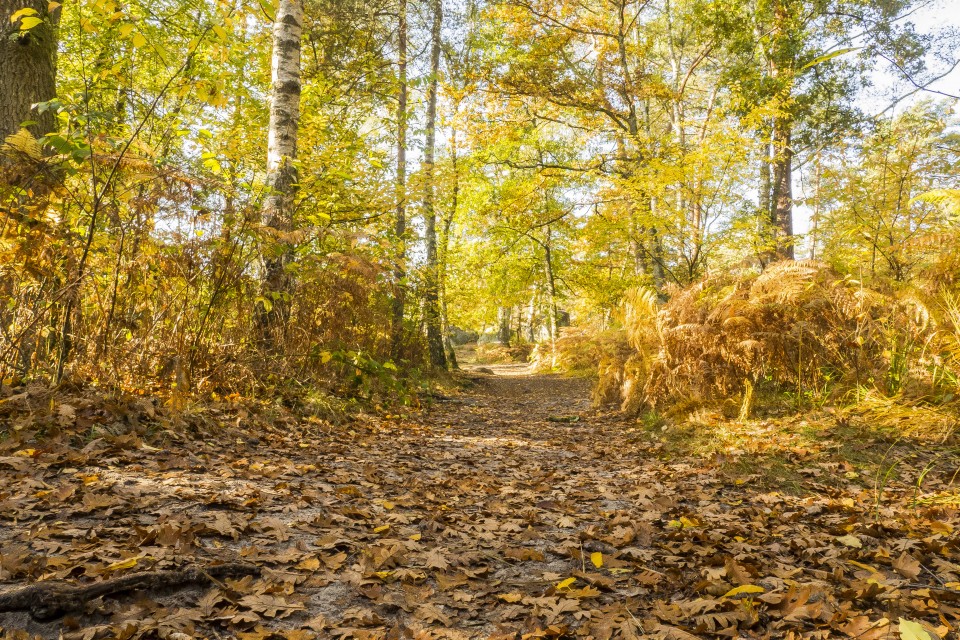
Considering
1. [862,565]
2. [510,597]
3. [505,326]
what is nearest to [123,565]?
[510,597]

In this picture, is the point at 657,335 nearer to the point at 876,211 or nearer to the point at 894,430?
the point at 894,430

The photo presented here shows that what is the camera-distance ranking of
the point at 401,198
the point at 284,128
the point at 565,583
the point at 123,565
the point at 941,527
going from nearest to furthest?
the point at 123,565 → the point at 565,583 → the point at 941,527 → the point at 284,128 → the point at 401,198

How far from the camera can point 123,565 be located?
6.73 feet

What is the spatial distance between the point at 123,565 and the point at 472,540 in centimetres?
169

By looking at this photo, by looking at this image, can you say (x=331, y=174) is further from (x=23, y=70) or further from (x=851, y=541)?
(x=851, y=541)

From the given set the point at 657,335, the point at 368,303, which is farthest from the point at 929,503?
the point at 368,303

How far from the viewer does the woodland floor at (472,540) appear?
204 centimetres

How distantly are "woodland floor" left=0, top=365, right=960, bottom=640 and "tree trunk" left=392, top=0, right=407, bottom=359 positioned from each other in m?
3.76

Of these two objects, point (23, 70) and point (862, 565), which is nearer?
point (862, 565)

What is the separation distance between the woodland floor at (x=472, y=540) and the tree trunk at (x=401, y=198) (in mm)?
3760

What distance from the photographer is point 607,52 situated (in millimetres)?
12078

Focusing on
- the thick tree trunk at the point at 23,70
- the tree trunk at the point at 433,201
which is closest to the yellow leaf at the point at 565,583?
the thick tree trunk at the point at 23,70

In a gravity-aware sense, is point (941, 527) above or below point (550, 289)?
below

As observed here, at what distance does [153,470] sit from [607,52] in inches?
485
